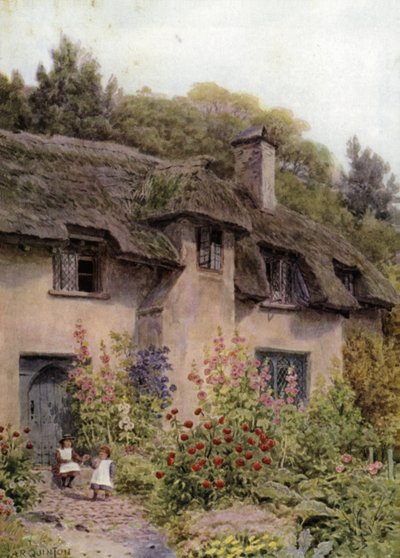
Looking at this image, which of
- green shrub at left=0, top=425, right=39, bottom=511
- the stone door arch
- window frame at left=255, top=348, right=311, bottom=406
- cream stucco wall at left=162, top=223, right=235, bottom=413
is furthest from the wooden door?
window frame at left=255, top=348, right=311, bottom=406

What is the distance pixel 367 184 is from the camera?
669cm

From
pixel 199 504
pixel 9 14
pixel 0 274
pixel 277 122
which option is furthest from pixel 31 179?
pixel 199 504

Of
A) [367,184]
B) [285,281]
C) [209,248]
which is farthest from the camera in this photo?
[285,281]

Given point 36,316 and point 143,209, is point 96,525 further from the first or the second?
point 143,209

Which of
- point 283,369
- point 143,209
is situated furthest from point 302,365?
point 143,209

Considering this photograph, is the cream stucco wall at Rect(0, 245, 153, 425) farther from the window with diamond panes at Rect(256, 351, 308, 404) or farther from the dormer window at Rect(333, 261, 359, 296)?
the dormer window at Rect(333, 261, 359, 296)

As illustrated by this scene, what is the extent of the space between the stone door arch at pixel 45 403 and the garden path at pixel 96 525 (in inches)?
21.0

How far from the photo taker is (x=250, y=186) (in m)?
8.65

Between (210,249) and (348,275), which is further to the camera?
(348,275)

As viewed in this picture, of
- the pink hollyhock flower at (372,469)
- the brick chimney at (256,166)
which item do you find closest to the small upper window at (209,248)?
the brick chimney at (256,166)

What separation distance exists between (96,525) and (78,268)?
2547 mm

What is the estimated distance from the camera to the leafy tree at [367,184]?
6523mm

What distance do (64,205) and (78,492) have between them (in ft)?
7.81

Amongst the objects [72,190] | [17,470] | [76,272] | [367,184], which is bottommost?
[17,470]
